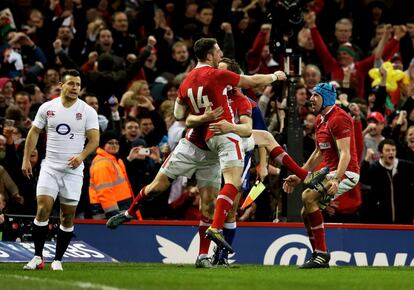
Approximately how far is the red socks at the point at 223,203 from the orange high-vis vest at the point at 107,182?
3.62 m

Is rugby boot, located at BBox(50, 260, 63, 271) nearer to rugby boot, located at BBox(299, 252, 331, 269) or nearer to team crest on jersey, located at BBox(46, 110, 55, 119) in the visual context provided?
team crest on jersey, located at BBox(46, 110, 55, 119)

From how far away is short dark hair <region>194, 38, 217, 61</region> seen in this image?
48.5 feet

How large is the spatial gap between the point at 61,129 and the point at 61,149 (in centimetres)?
25

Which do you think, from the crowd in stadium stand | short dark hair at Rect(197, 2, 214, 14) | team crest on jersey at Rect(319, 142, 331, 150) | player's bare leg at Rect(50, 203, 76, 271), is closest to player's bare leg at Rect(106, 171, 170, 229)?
player's bare leg at Rect(50, 203, 76, 271)

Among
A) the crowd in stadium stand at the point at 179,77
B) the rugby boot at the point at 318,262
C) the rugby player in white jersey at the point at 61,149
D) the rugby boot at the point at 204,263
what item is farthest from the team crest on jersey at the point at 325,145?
the crowd in stadium stand at the point at 179,77

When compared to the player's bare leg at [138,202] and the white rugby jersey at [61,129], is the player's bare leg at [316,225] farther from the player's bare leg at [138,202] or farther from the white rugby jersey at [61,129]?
the white rugby jersey at [61,129]

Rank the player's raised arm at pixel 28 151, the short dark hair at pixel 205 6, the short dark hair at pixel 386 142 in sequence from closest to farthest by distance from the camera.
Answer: the player's raised arm at pixel 28 151
the short dark hair at pixel 386 142
the short dark hair at pixel 205 6

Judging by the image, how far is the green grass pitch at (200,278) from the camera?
1207 cm

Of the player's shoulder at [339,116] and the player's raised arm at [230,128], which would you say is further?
the player's shoulder at [339,116]

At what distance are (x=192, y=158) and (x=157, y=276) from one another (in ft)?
7.31

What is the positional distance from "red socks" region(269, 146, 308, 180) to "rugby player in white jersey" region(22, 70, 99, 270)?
2.48m

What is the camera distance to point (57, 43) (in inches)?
807

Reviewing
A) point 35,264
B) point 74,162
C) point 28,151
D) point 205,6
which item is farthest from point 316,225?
point 205,6

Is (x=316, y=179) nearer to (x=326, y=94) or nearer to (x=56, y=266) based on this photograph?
(x=326, y=94)
